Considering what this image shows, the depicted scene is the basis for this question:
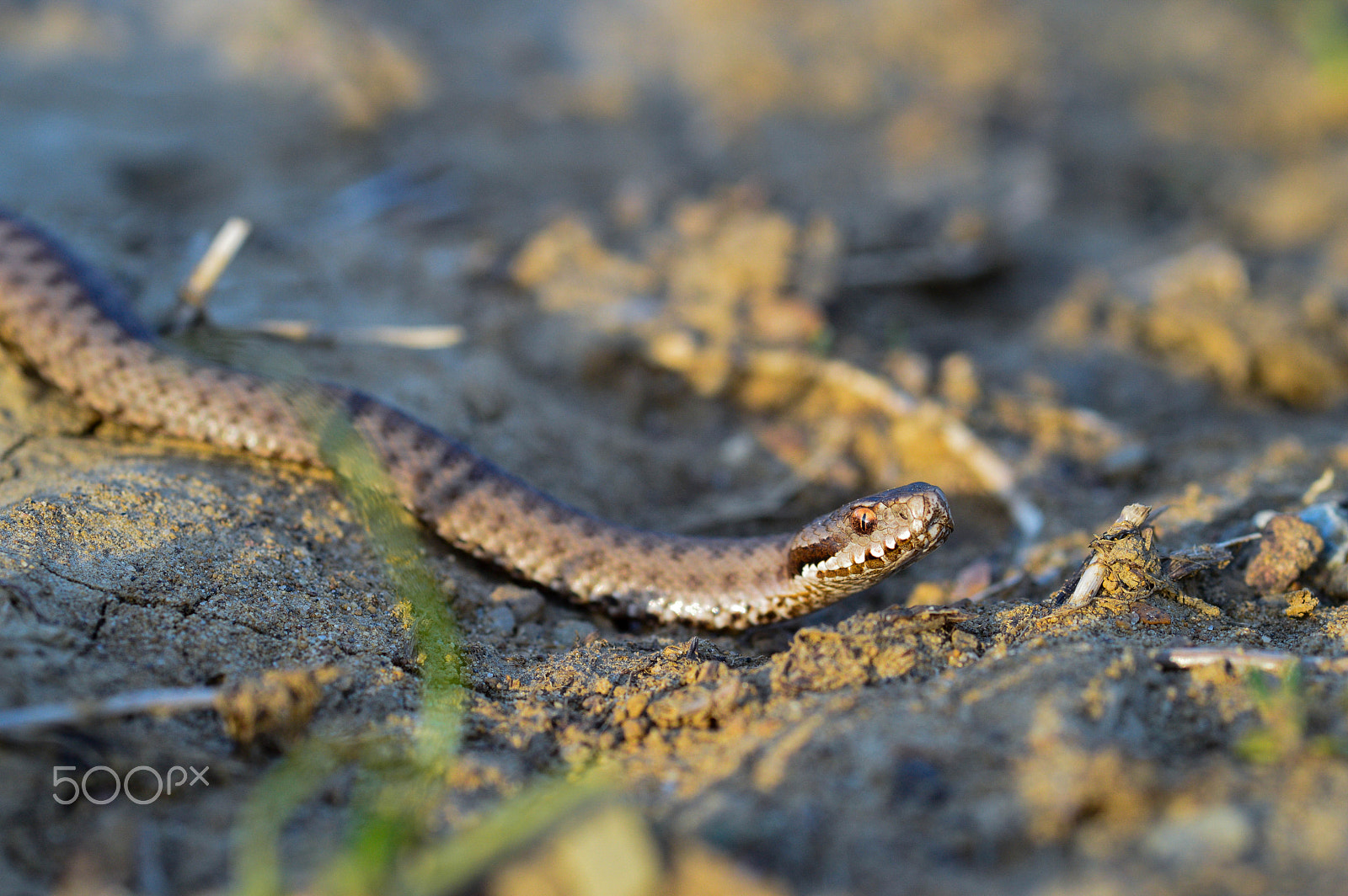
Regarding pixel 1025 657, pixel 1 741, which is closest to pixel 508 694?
pixel 1 741

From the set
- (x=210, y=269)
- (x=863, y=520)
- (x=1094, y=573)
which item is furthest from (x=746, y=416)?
(x=210, y=269)

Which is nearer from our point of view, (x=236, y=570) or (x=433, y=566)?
(x=236, y=570)

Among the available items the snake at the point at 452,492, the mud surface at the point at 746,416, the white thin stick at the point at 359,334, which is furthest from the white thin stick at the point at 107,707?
the white thin stick at the point at 359,334

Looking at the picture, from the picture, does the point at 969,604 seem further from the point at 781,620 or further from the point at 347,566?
the point at 347,566

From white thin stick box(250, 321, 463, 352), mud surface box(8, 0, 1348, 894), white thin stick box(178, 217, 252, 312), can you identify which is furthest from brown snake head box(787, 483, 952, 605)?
white thin stick box(178, 217, 252, 312)

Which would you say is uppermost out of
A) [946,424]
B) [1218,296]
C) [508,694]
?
[1218,296]

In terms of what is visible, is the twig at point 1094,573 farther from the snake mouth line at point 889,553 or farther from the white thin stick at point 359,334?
the white thin stick at point 359,334
